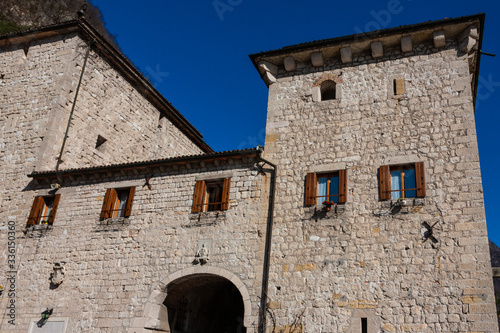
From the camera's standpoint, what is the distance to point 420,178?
11.6 m

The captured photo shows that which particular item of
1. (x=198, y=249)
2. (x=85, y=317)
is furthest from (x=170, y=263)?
(x=85, y=317)

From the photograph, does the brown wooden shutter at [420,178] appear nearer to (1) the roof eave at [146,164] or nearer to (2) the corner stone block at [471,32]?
(2) the corner stone block at [471,32]

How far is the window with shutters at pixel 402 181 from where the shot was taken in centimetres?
1164

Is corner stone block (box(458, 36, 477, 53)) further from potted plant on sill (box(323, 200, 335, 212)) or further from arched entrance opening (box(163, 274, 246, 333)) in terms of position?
arched entrance opening (box(163, 274, 246, 333))

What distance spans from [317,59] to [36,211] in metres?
10.5

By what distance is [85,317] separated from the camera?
43.2 ft

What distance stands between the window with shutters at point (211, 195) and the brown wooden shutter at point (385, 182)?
169 inches

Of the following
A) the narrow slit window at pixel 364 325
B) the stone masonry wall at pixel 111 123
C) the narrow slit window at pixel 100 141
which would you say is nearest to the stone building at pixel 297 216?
the narrow slit window at pixel 364 325

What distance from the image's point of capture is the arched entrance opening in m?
13.4

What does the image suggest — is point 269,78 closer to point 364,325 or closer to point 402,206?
point 402,206

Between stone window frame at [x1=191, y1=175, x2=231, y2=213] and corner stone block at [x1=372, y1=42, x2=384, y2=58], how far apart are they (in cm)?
567

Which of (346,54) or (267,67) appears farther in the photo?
(267,67)

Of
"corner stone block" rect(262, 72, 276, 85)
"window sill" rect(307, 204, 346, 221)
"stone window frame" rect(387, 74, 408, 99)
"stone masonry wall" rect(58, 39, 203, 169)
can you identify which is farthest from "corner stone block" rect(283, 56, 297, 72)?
"stone masonry wall" rect(58, 39, 203, 169)

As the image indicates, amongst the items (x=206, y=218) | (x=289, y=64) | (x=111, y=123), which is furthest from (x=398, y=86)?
(x=111, y=123)
